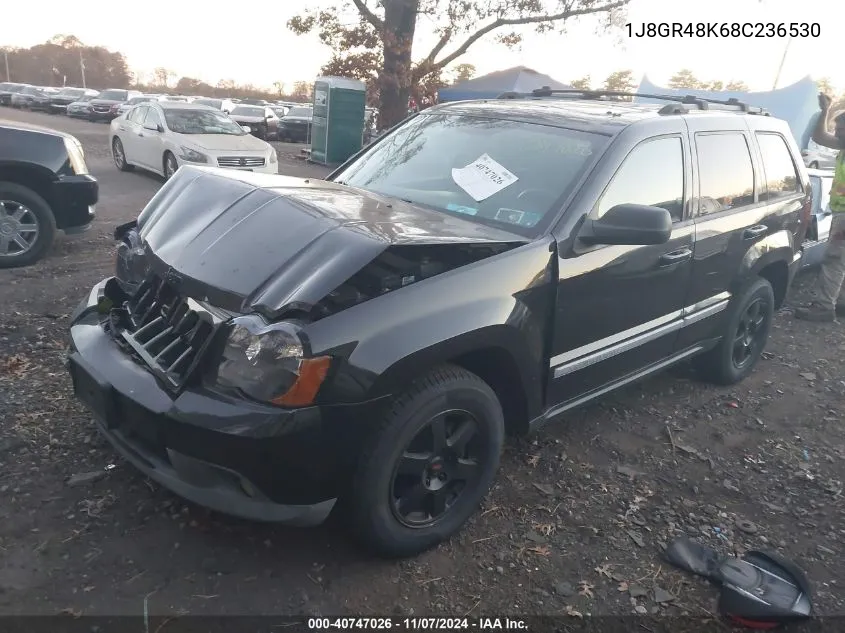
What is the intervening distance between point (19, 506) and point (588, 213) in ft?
9.30

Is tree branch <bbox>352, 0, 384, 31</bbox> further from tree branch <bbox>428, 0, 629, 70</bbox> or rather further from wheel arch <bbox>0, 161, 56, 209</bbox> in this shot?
wheel arch <bbox>0, 161, 56, 209</bbox>

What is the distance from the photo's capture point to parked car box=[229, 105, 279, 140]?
25.5m

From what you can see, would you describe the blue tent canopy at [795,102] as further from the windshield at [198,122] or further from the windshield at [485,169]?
the windshield at [485,169]

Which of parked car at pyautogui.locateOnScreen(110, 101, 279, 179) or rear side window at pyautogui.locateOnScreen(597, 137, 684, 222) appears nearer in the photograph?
rear side window at pyautogui.locateOnScreen(597, 137, 684, 222)

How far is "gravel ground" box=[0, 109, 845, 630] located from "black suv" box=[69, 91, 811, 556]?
0.96ft

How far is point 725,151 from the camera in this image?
4004 mm

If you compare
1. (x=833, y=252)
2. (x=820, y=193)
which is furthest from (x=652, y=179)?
(x=820, y=193)

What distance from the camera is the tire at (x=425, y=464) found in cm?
235

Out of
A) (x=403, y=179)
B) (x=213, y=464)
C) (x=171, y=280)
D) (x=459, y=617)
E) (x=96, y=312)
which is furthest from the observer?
(x=403, y=179)

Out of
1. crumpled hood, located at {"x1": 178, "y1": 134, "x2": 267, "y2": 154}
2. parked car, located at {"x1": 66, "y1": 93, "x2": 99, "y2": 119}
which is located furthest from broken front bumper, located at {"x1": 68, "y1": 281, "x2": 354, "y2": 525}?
parked car, located at {"x1": 66, "y1": 93, "x2": 99, "y2": 119}

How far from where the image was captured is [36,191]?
230 inches

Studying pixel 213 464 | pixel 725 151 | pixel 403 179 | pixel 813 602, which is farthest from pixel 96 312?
pixel 725 151

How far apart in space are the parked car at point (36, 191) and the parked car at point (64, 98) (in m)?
32.3

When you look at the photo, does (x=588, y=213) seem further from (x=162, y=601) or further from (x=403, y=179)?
(x=162, y=601)
